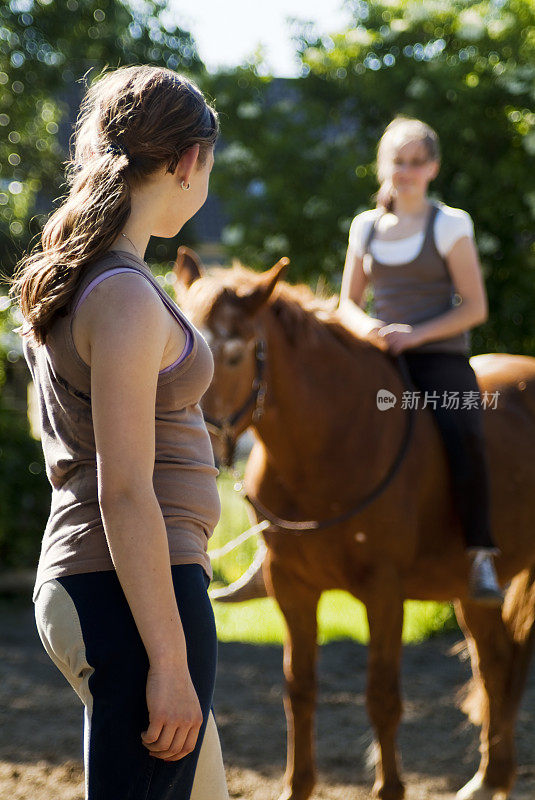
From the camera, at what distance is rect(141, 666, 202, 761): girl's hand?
4.10ft

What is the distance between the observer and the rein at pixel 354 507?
314 cm

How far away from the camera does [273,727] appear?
14.9ft

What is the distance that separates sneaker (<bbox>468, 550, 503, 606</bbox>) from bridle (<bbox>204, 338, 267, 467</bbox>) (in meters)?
0.96

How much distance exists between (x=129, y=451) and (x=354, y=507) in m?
1.98

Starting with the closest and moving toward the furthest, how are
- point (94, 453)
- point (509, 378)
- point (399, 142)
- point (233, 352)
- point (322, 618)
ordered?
point (94, 453) → point (233, 352) → point (399, 142) → point (509, 378) → point (322, 618)

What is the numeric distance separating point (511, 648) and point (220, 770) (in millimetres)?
2650

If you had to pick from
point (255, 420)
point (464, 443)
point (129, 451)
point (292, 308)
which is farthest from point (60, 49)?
point (129, 451)

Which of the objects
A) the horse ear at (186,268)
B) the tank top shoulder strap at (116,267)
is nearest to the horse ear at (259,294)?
the horse ear at (186,268)

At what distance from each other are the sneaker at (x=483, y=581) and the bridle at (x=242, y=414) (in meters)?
0.96

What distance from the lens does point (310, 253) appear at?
729 centimetres

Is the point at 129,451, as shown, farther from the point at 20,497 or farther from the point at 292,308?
the point at 20,497

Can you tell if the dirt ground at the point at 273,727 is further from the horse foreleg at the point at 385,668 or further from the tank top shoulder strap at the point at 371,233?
the tank top shoulder strap at the point at 371,233

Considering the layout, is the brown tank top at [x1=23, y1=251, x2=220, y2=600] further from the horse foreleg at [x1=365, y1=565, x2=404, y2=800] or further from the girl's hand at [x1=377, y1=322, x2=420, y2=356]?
the girl's hand at [x1=377, y1=322, x2=420, y2=356]

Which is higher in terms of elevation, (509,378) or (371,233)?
(371,233)
